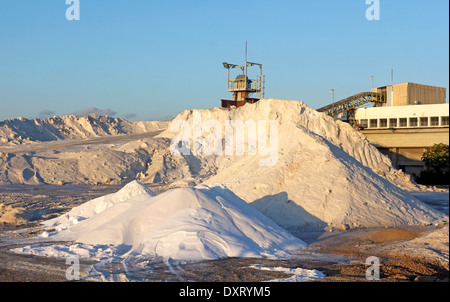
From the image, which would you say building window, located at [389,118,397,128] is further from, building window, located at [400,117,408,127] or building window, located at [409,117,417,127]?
building window, located at [409,117,417,127]

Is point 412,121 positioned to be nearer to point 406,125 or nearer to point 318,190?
point 406,125

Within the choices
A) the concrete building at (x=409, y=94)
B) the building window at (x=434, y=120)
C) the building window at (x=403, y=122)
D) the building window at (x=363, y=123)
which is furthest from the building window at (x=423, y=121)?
the building window at (x=363, y=123)

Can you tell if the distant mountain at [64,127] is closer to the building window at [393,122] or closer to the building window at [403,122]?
the building window at [393,122]

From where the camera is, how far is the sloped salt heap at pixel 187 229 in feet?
33.5

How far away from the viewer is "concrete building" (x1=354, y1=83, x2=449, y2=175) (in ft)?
108

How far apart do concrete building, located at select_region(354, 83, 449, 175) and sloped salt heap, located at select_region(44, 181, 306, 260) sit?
22998 millimetres

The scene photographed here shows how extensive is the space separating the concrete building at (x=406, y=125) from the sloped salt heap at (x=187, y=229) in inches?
905

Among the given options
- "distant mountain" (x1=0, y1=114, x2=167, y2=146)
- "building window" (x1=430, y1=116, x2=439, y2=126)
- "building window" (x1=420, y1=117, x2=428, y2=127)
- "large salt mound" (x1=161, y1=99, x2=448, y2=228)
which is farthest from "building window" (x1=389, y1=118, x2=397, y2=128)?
"distant mountain" (x1=0, y1=114, x2=167, y2=146)

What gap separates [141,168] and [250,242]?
19817mm

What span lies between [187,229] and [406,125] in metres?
27.4

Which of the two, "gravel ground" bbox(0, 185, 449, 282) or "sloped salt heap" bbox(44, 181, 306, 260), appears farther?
"sloped salt heap" bbox(44, 181, 306, 260)

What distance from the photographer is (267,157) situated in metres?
19.5
